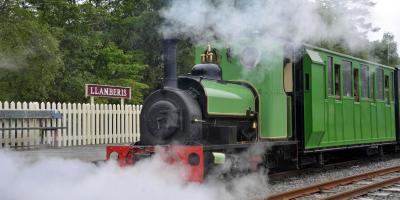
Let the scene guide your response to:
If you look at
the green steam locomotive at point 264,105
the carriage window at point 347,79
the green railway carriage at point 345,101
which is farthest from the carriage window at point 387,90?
the carriage window at point 347,79

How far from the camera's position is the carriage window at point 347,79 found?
11360 mm

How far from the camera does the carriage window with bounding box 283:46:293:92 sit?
966 cm

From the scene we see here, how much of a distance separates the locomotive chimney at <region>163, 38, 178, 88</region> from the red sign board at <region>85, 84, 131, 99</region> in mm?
7669

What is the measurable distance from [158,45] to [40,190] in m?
18.8

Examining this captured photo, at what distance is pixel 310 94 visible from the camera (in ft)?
32.5

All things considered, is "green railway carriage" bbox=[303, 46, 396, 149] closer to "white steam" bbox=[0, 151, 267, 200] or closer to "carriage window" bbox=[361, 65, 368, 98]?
"carriage window" bbox=[361, 65, 368, 98]

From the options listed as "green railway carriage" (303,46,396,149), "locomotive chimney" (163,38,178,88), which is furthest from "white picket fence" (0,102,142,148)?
"green railway carriage" (303,46,396,149)

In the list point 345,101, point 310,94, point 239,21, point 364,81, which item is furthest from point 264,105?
point 364,81

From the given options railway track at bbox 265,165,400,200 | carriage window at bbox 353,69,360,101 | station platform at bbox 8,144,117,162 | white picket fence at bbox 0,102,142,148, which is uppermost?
carriage window at bbox 353,69,360,101

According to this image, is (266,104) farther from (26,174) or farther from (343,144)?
(26,174)

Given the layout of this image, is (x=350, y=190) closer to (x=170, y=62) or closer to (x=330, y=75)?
(x=330, y=75)

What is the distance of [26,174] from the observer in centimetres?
750

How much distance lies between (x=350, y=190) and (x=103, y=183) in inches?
151

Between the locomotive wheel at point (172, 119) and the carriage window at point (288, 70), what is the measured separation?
2302 mm
